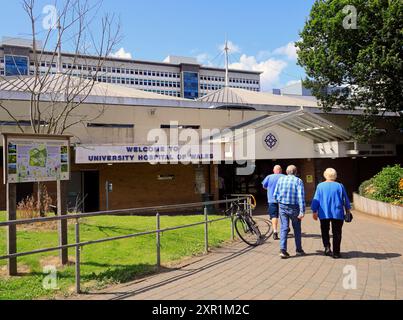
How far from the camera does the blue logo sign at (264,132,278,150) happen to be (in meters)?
19.4

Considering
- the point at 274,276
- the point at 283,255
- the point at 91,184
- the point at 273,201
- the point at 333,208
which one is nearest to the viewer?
the point at 274,276

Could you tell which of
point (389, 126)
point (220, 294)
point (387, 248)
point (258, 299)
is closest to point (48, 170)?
point (220, 294)

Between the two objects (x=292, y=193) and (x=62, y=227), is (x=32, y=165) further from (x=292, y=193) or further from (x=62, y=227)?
(x=292, y=193)

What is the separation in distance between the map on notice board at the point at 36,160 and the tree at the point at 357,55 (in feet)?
50.7

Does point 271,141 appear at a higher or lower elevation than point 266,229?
higher

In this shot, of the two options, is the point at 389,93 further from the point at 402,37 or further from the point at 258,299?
the point at 258,299

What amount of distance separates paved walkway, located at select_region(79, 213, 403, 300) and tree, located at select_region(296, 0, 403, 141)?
12.6 metres

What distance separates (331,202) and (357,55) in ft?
48.5

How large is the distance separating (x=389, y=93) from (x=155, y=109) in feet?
37.5

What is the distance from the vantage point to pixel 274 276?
6.30 metres

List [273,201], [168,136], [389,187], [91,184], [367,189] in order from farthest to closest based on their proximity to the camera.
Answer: [168,136] → [91,184] → [367,189] → [389,187] → [273,201]

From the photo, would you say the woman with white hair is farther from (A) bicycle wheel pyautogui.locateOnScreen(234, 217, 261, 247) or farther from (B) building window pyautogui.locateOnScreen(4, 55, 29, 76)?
(B) building window pyautogui.locateOnScreen(4, 55, 29, 76)

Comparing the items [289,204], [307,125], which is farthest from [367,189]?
[289,204]

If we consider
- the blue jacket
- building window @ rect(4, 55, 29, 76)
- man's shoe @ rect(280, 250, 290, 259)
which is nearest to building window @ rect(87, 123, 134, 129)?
building window @ rect(4, 55, 29, 76)
